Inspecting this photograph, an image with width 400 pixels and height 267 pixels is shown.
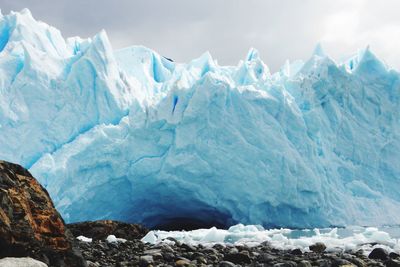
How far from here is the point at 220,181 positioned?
16344 millimetres

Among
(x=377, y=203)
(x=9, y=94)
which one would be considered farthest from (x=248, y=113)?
(x=9, y=94)

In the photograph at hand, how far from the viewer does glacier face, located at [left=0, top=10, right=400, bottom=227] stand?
1628 cm

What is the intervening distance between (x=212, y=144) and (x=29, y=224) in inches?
533

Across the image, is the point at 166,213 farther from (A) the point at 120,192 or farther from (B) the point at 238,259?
(B) the point at 238,259

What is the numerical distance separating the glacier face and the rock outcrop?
1281 cm

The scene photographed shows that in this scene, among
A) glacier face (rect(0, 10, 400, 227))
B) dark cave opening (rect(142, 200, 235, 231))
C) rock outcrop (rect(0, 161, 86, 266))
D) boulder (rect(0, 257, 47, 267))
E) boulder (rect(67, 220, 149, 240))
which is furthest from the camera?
dark cave opening (rect(142, 200, 235, 231))

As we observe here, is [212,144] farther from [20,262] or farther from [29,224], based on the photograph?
[20,262]

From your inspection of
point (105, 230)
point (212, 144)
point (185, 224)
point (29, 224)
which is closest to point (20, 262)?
point (29, 224)

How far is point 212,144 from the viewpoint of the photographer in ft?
53.6

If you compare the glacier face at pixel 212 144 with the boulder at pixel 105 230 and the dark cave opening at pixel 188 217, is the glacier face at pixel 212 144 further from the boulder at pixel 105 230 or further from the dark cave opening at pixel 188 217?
the boulder at pixel 105 230

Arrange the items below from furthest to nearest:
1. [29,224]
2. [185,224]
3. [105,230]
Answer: [185,224], [105,230], [29,224]

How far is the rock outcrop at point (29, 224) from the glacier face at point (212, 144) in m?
12.8

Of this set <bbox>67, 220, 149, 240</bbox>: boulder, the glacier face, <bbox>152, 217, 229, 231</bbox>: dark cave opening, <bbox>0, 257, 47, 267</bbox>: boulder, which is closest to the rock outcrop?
<bbox>0, 257, 47, 267</bbox>: boulder

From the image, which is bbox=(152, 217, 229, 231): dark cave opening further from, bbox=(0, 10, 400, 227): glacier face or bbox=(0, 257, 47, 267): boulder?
bbox=(0, 257, 47, 267): boulder
